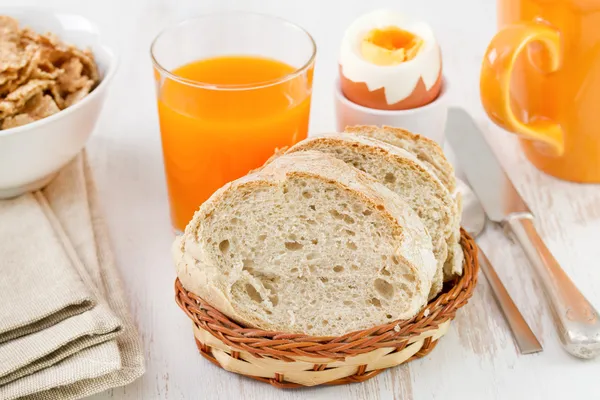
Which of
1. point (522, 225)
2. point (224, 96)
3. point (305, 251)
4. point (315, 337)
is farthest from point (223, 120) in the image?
point (522, 225)

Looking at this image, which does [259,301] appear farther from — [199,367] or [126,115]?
[126,115]

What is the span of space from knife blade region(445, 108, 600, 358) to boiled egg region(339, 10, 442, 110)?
0.58 feet

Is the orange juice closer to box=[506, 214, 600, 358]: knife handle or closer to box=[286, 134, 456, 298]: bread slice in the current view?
box=[286, 134, 456, 298]: bread slice

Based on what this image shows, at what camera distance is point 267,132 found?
147 cm

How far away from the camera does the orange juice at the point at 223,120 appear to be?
143 cm

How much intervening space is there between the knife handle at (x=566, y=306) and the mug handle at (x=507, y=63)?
0.23 metres

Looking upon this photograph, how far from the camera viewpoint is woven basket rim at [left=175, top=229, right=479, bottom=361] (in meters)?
1.14

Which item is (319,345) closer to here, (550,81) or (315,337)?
(315,337)

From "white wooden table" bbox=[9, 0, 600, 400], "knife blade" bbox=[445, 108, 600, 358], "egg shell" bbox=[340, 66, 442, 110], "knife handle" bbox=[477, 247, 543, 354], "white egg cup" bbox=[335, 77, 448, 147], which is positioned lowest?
"white wooden table" bbox=[9, 0, 600, 400]

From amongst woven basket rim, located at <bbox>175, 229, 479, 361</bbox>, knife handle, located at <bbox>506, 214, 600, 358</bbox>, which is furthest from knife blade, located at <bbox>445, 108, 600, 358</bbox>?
woven basket rim, located at <bbox>175, 229, 479, 361</bbox>

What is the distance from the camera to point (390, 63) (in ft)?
5.22

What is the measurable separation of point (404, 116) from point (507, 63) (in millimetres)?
224

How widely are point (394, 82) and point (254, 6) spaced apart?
1071 millimetres

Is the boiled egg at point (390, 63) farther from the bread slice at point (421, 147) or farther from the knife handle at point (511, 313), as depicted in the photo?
the knife handle at point (511, 313)
